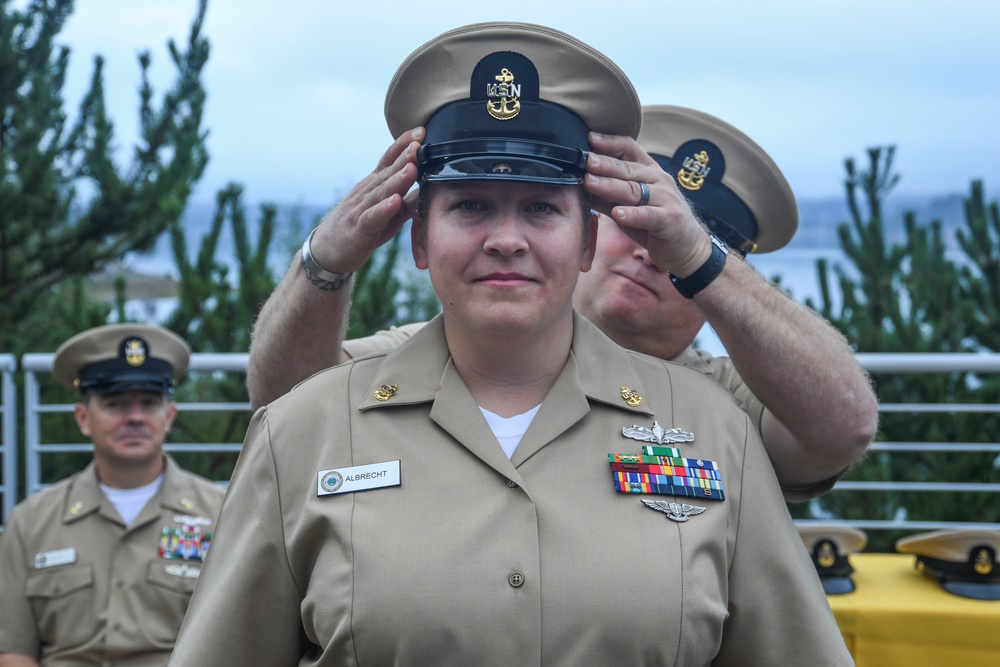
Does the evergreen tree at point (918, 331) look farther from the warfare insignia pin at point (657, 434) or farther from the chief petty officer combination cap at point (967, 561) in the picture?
the warfare insignia pin at point (657, 434)

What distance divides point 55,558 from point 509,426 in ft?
9.71

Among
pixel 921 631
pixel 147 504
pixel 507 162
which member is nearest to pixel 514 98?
pixel 507 162

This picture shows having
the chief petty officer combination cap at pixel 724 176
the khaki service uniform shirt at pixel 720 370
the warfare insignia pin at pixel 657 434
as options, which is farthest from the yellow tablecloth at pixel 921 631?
the warfare insignia pin at pixel 657 434

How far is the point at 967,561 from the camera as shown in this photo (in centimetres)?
320

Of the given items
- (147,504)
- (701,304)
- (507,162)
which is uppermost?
(507,162)

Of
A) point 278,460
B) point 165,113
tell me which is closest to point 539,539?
point 278,460

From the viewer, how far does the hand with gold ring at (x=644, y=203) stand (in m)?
1.96

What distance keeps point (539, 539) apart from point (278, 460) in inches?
20.3

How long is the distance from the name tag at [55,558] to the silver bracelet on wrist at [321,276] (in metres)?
2.51

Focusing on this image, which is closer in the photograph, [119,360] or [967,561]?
[967,561]

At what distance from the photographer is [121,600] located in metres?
4.13

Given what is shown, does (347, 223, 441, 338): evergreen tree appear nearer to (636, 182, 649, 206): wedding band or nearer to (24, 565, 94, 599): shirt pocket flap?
(24, 565, 94, 599): shirt pocket flap

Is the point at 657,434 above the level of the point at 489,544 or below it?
above

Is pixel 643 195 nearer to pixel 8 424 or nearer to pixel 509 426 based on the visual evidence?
pixel 509 426
